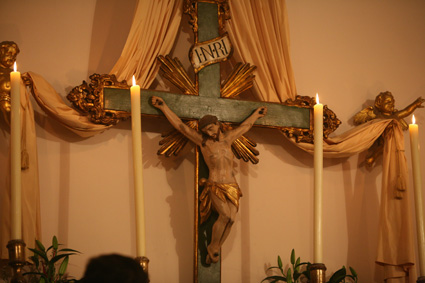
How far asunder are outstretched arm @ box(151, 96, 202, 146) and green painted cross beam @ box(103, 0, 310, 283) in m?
0.04

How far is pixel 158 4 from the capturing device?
3572 mm

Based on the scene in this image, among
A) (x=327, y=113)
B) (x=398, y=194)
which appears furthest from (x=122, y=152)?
(x=398, y=194)

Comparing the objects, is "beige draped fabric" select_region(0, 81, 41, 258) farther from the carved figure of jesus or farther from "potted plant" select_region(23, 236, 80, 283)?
the carved figure of jesus

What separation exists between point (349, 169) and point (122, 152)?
1.26 m

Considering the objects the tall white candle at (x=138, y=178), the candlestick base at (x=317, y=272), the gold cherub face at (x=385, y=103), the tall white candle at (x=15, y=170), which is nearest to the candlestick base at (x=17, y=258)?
the tall white candle at (x=15, y=170)

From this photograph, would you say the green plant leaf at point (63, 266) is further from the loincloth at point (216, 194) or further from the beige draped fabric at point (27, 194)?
the loincloth at point (216, 194)

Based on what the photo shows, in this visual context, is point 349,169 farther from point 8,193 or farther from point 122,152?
point 8,193

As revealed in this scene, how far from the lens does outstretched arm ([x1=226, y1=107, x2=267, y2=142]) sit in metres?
3.43

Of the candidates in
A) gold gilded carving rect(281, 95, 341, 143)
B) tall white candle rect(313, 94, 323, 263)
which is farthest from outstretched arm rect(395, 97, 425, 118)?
tall white candle rect(313, 94, 323, 263)

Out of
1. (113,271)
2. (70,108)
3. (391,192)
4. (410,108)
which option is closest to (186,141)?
(70,108)

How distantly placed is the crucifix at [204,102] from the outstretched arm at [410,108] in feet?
1.44

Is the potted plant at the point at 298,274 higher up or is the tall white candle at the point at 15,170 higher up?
the tall white candle at the point at 15,170

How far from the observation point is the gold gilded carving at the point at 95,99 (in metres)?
3.32

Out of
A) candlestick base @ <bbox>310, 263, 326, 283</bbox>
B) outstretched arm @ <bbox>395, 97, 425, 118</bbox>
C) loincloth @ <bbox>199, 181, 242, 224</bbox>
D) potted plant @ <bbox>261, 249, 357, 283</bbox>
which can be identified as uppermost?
outstretched arm @ <bbox>395, 97, 425, 118</bbox>
